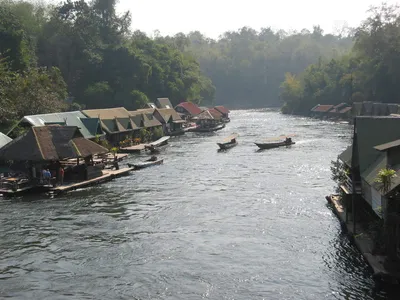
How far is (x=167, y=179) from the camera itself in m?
48.0

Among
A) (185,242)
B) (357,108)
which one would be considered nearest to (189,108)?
(357,108)

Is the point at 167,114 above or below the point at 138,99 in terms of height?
below

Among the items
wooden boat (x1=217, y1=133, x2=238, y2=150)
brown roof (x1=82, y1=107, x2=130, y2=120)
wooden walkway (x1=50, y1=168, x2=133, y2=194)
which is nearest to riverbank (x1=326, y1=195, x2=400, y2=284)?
wooden walkway (x1=50, y1=168, x2=133, y2=194)

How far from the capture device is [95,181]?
45594mm

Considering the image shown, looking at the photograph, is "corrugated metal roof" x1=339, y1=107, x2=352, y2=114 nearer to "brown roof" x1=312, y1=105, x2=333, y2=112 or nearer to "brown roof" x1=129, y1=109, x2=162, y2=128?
Result: "brown roof" x1=312, y1=105, x2=333, y2=112

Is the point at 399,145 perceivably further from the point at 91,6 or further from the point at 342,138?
the point at 91,6

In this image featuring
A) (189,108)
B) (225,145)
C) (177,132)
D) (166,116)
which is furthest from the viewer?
(189,108)

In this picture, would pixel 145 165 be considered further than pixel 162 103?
No

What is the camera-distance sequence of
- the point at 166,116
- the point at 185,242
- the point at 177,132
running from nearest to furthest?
1. the point at 185,242
2. the point at 166,116
3. the point at 177,132

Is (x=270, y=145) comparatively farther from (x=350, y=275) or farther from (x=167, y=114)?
(x=350, y=275)

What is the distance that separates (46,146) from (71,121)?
62.4ft

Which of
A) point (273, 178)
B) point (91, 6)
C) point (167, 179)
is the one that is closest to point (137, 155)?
point (167, 179)

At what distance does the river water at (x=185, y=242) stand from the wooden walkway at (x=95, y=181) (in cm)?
100

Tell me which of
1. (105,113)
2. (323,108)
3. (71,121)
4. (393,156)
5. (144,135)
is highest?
(105,113)
